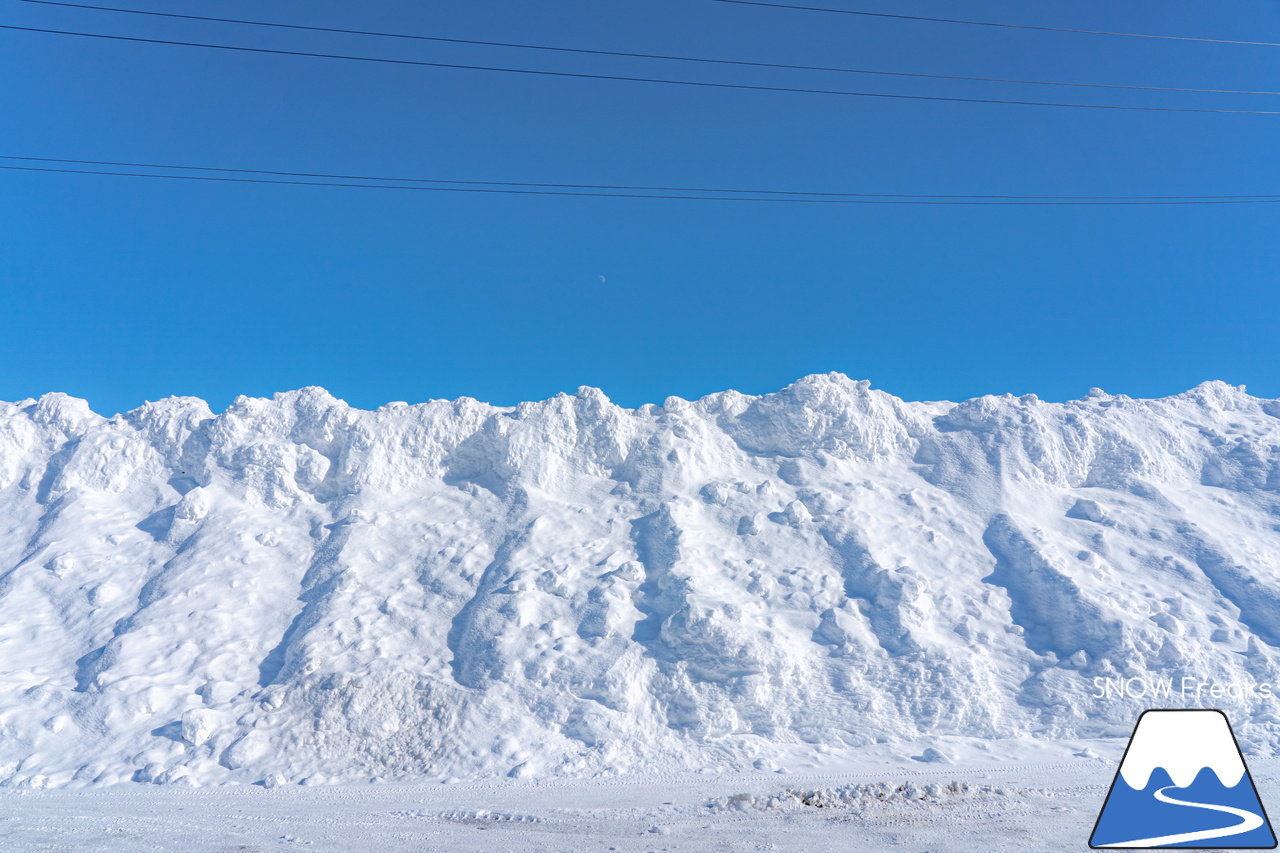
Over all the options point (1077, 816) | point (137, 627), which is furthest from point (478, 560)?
point (1077, 816)

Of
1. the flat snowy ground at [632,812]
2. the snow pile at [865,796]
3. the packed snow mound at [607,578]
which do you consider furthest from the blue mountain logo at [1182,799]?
the packed snow mound at [607,578]

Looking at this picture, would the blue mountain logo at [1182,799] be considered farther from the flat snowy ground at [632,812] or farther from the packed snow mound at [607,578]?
the packed snow mound at [607,578]

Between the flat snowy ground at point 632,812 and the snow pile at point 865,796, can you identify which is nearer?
the flat snowy ground at point 632,812

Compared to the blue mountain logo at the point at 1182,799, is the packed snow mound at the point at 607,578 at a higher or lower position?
higher

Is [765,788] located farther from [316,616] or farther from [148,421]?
[148,421]

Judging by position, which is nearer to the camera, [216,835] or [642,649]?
[216,835]

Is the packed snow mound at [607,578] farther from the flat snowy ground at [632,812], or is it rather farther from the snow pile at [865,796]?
the snow pile at [865,796]

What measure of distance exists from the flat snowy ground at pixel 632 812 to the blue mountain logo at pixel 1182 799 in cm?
111

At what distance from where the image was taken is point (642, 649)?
70.2 ft

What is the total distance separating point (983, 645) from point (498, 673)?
1557 cm

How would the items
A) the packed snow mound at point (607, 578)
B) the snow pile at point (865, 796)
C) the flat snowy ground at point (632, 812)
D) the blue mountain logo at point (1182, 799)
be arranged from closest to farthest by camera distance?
1. the blue mountain logo at point (1182, 799)
2. the flat snowy ground at point (632, 812)
3. the snow pile at point (865, 796)
4. the packed snow mound at point (607, 578)

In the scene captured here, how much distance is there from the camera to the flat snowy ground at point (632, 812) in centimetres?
1336

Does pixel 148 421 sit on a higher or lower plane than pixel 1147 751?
higher

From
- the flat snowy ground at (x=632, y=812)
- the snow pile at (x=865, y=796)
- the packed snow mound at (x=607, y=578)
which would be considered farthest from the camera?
the packed snow mound at (x=607, y=578)
